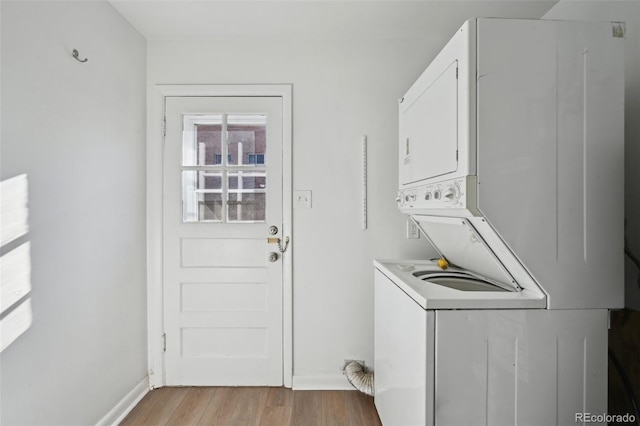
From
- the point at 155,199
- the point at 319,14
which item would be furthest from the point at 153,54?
the point at 319,14

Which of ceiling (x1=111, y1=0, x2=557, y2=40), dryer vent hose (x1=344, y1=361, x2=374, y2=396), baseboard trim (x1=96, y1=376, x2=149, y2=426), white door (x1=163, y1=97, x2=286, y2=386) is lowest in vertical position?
baseboard trim (x1=96, y1=376, x2=149, y2=426)

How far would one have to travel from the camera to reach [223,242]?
2219 mm

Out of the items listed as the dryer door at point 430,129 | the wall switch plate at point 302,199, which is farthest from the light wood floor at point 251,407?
the dryer door at point 430,129

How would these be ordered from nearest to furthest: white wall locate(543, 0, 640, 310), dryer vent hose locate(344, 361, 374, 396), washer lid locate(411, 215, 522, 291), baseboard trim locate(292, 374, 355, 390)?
1. washer lid locate(411, 215, 522, 291)
2. white wall locate(543, 0, 640, 310)
3. dryer vent hose locate(344, 361, 374, 396)
4. baseboard trim locate(292, 374, 355, 390)

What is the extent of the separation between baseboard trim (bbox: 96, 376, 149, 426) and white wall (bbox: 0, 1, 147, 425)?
0.03 m

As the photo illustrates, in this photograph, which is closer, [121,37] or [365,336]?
[121,37]

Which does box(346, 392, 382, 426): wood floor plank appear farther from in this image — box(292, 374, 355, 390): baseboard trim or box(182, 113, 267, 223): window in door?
box(182, 113, 267, 223): window in door

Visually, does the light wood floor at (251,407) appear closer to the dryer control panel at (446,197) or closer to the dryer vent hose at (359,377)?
the dryer vent hose at (359,377)

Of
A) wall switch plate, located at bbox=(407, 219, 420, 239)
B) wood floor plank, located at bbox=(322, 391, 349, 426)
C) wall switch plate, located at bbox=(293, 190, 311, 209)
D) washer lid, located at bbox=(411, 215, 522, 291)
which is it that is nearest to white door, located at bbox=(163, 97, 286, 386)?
wall switch plate, located at bbox=(293, 190, 311, 209)

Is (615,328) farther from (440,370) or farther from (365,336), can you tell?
(365,336)

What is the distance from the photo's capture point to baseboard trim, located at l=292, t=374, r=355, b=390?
217 centimetres

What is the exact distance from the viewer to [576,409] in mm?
1151

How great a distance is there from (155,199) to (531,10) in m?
2.61

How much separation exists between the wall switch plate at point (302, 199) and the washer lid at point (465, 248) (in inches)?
29.5
